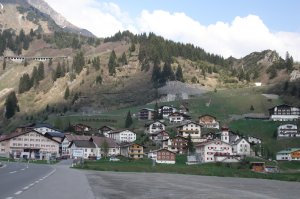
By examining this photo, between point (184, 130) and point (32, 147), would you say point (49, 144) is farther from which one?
point (184, 130)

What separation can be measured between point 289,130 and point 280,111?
2909 cm

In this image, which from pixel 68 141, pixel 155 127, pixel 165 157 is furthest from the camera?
pixel 155 127

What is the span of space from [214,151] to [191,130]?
1166 inches

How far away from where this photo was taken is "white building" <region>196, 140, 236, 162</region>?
130625mm

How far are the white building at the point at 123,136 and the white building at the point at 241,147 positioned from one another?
37456 mm

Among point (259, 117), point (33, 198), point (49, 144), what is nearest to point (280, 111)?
point (259, 117)

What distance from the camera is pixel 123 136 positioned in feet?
532

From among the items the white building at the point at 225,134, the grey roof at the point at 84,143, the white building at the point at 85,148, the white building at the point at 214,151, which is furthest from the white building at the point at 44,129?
the white building at the point at 214,151

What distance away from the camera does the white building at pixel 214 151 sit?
131m

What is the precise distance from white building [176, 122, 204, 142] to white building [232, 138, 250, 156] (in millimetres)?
23129

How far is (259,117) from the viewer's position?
185250mm

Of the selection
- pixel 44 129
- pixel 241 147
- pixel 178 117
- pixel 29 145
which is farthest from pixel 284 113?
pixel 29 145

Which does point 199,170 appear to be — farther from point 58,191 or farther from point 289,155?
point 58,191

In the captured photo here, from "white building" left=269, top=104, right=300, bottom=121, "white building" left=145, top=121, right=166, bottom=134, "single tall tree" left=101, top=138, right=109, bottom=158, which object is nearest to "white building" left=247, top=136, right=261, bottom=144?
"white building" left=145, top=121, right=166, bottom=134
